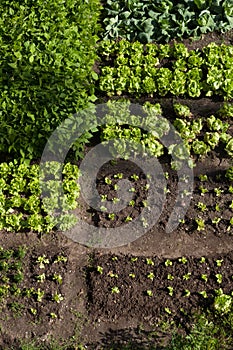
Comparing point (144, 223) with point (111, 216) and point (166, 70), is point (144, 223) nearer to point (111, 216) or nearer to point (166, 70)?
point (111, 216)

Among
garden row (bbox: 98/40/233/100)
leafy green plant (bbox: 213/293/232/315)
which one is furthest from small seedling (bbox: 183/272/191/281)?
garden row (bbox: 98/40/233/100)

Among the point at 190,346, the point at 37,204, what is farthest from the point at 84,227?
the point at 190,346

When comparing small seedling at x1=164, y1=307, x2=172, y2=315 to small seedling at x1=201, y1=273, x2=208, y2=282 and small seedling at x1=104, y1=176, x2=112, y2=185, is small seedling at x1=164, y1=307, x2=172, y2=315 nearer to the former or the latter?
small seedling at x1=201, y1=273, x2=208, y2=282

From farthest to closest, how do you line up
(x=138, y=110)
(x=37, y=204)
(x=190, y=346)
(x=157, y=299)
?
(x=138, y=110), (x=37, y=204), (x=157, y=299), (x=190, y=346)

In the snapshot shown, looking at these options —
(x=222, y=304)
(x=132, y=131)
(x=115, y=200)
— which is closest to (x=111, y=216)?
(x=115, y=200)

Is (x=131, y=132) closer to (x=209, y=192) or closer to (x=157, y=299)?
(x=209, y=192)
